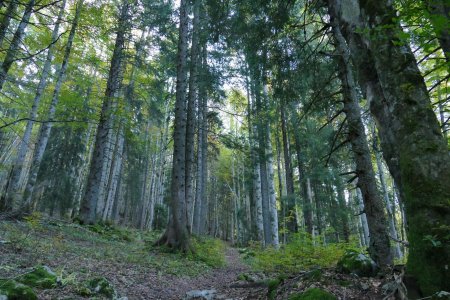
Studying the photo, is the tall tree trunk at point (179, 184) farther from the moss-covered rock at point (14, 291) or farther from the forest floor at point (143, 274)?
the moss-covered rock at point (14, 291)

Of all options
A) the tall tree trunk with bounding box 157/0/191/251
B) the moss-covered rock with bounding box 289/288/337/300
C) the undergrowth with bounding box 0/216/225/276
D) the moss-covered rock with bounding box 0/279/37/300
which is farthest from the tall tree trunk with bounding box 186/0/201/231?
the moss-covered rock with bounding box 289/288/337/300

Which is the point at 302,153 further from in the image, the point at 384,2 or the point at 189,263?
the point at 384,2

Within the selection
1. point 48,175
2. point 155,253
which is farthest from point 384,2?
point 48,175

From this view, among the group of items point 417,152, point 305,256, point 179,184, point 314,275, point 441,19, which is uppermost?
point 179,184

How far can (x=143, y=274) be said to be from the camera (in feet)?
20.2

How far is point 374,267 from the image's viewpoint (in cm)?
406

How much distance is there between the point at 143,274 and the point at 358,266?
4.30 meters

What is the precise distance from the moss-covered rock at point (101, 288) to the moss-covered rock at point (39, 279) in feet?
1.60

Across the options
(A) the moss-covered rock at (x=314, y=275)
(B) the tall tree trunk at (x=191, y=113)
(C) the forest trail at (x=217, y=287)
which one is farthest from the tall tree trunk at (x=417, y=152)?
(B) the tall tree trunk at (x=191, y=113)

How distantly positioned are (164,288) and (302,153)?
41.9ft

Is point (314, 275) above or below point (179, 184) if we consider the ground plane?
below

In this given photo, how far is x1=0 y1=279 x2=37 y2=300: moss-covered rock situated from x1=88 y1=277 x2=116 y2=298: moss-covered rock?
0.99 m

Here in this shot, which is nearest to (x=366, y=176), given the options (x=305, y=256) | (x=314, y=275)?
(x=314, y=275)

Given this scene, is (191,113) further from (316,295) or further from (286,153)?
(316,295)
